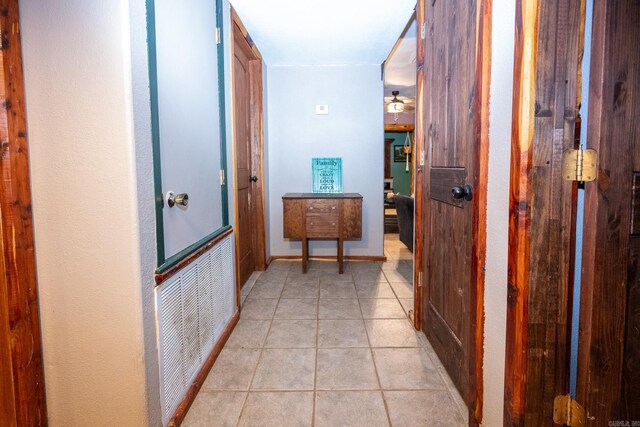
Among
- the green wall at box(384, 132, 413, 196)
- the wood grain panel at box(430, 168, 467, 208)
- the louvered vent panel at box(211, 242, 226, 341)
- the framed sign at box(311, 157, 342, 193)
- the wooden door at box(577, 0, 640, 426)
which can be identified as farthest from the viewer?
the green wall at box(384, 132, 413, 196)

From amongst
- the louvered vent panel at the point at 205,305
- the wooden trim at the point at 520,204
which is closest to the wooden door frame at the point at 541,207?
the wooden trim at the point at 520,204

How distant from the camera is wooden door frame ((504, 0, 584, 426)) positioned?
94 centimetres

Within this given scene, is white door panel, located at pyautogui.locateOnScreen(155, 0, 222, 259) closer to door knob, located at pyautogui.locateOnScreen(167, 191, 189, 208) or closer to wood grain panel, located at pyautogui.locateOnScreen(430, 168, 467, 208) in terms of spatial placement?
door knob, located at pyautogui.locateOnScreen(167, 191, 189, 208)

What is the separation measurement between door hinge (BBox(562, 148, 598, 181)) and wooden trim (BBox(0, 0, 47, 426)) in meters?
1.61

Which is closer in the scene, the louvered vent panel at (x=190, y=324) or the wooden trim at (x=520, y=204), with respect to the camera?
the wooden trim at (x=520, y=204)

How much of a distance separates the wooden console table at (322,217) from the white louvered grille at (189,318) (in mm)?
1461

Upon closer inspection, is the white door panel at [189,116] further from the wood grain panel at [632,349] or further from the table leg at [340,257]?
the table leg at [340,257]

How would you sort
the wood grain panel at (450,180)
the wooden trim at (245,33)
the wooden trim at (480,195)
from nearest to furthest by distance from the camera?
→ the wooden trim at (480,195) → the wood grain panel at (450,180) → the wooden trim at (245,33)

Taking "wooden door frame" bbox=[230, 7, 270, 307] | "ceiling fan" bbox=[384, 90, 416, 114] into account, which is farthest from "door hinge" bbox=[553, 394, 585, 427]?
"ceiling fan" bbox=[384, 90, 416, 114]

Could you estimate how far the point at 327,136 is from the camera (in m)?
4.12

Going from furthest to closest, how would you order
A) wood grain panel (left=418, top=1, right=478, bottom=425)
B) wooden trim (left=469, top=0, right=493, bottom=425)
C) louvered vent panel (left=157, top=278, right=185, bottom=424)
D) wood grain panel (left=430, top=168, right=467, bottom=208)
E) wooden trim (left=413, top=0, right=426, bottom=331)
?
wooden trim (left=413, top=0, right=426, bottom=331), wood grain panel (left=430, top=168, right=467, bottom=208), wood grain panel (left=418, top=1, right=478, bottom=425), louvered vent panel (left=157, top=278, right=185, bottom=424), wooden trim (left=469, top=0, right=493, bottom=425)

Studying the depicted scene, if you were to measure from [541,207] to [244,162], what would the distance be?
9.42 ft

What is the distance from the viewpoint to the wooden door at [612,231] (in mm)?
916

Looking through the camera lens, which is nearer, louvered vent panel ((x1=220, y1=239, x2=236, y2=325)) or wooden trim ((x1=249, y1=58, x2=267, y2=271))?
louvered vent panel ((x1=220, y1=239, x2=236, y2=325))
